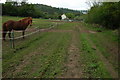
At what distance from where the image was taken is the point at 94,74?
409 cm

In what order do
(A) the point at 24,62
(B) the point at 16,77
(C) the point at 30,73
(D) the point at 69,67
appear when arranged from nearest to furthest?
(B) the point at 16,77
(C) the point at 30,73
(D) the point at 69,67
(A) the point at 24,62

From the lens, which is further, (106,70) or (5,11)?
(5,11)

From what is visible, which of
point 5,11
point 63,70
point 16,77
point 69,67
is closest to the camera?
point 16,77

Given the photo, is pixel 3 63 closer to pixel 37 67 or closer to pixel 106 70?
pixel 37 67

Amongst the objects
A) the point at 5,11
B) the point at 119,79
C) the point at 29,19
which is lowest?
the point at 119,79

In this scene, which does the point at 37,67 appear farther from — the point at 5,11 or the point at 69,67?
the point at 5,11

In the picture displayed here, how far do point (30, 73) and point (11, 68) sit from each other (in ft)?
2.54

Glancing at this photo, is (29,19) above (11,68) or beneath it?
above

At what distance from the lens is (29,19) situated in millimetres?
11102

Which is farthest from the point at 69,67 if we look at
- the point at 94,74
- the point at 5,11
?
the point at 5,11

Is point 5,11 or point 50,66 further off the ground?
point 5,11

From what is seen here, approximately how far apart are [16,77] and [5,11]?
148 ft

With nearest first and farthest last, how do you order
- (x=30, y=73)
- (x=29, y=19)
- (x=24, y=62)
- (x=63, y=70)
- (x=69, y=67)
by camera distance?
(x=30, y=73), (x=63, y=70), (x=69, y=67), (x=24, y=62), (x=29, y=19)

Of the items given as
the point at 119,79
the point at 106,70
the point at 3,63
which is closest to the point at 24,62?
the point at 3,63
